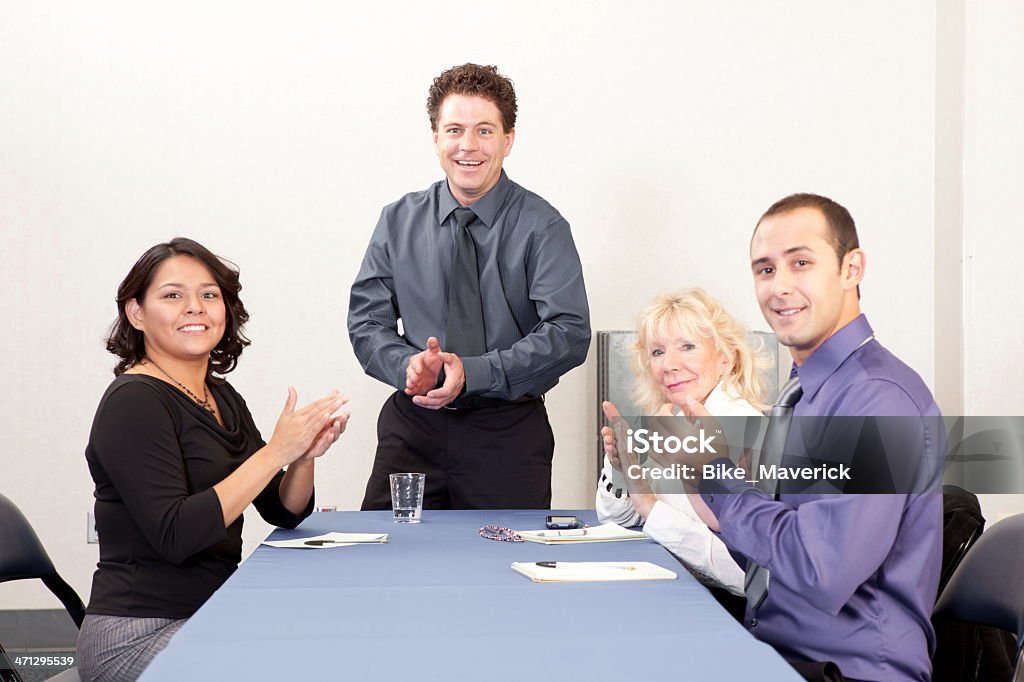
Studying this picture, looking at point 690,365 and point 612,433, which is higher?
point 690,365

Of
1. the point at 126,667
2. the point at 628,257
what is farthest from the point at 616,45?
the point at 126,667

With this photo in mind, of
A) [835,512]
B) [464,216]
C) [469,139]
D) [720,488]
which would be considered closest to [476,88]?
[469,139]

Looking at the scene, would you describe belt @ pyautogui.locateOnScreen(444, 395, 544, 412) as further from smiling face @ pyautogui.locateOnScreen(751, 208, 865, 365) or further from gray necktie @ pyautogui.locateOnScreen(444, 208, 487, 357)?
smiling face @ pyautogui.locateOnScreen(751, 208, 865, 365)

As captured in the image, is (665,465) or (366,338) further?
(366,338)

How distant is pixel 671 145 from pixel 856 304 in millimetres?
Result: 2459

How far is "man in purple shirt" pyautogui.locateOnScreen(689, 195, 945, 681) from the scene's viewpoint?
1497mm

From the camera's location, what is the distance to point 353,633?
1.27 metres

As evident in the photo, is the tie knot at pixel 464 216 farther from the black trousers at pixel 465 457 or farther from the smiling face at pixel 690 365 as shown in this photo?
the smiling face at pixel 690 365

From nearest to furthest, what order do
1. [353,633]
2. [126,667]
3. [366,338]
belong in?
[353,633], [126,667], [366,338]

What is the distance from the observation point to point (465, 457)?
282cm

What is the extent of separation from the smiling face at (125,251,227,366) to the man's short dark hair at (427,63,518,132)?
1.08 meters

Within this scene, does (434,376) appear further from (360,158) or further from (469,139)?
(360,158)

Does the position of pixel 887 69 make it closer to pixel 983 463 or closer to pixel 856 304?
pixel 983 463

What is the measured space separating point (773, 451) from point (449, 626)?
0.72m
